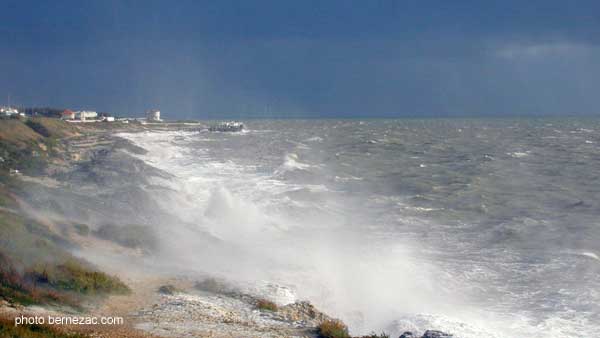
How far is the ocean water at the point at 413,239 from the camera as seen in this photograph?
52.0ft

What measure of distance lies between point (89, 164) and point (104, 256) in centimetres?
2142

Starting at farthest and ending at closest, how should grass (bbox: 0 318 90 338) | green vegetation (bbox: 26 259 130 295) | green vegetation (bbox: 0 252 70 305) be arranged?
green vegetation (bbox: 26 259 130 295), green vegetation (bbox: 0 252 70 305), grass (bbox: 0 318 90 338)

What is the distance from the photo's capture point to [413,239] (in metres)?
23.8

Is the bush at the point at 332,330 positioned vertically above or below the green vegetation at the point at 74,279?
below

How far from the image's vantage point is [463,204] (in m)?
31.2

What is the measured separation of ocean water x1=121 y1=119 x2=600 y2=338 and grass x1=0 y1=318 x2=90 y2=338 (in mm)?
6288

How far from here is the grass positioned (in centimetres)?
904

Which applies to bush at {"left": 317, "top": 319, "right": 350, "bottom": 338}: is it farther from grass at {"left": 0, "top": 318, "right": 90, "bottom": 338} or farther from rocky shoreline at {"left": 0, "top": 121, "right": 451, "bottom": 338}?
grass at {"left": 0, "top": 318, "right": 90, "bottom": 338}

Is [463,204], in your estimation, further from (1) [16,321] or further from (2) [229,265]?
(1) [16,321]

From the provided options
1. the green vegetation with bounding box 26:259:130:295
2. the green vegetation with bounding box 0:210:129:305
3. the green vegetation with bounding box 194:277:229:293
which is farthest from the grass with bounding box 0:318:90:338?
the green vegetation with bounding box 194:277:229:293

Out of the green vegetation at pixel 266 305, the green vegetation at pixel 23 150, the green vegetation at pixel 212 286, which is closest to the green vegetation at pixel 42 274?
the green vegetation at pixel 212 286

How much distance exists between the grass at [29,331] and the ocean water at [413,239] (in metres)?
6.29

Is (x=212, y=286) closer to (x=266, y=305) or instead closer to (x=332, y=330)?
(x=266, y=305)

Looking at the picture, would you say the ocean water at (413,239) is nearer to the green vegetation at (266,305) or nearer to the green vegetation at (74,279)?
the green vegetation at (266,305)
